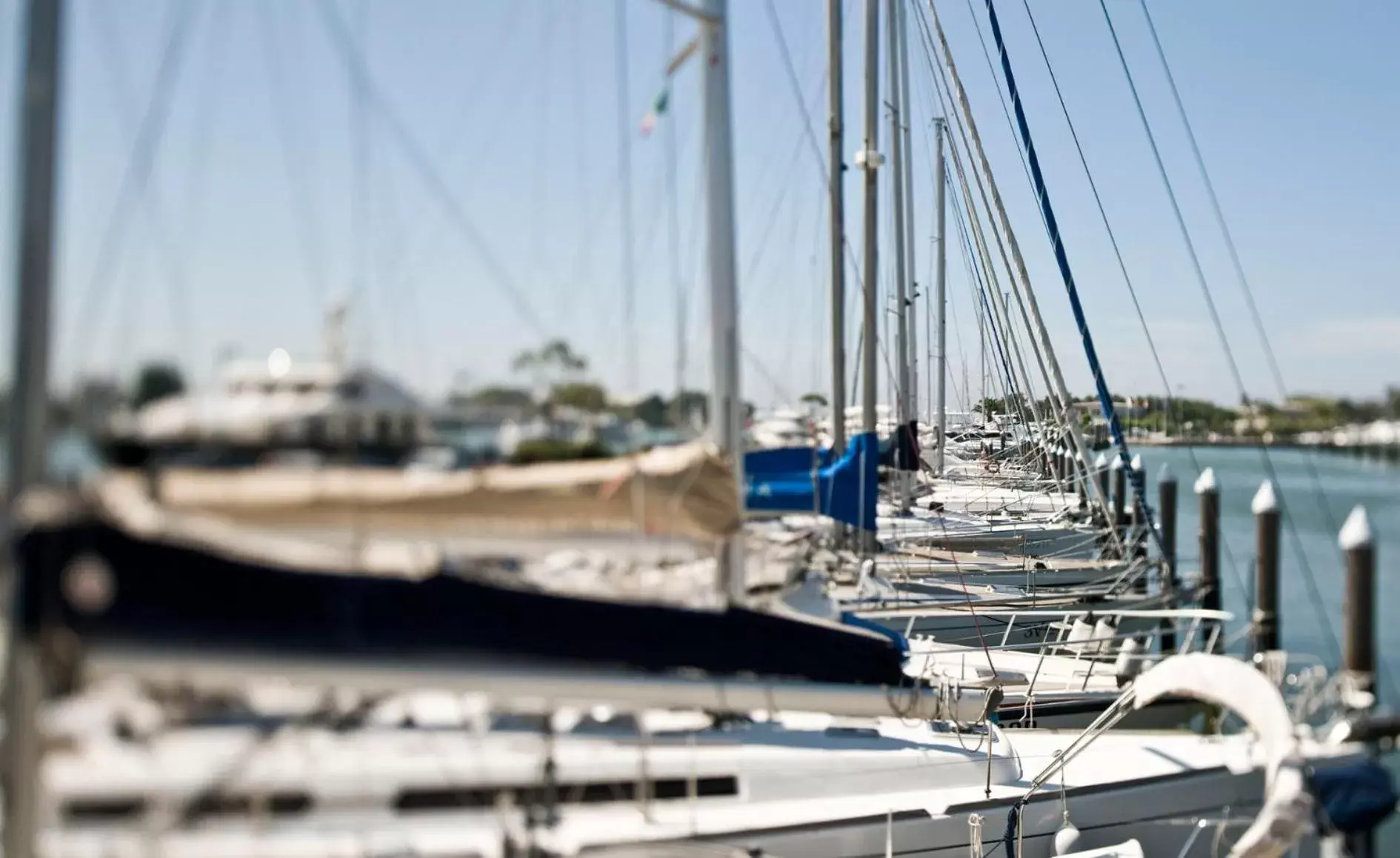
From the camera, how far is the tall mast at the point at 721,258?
14.5 feet

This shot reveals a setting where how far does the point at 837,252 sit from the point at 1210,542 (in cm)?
641

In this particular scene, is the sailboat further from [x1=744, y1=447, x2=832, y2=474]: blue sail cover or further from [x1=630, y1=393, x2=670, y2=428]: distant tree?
[x1=744, y1=447, x2=832, y2=474]: blue sail cover

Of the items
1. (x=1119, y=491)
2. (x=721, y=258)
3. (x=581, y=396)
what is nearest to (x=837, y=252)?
(x=721, y=258)

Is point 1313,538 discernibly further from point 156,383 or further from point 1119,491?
point 156,383

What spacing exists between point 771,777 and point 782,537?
2632 mm

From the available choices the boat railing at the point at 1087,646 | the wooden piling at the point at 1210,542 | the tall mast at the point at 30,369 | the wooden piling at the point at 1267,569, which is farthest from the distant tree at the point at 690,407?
the wooden piling at the point at 1210,542

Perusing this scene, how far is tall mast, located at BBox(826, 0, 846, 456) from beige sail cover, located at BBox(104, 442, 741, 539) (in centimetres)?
586

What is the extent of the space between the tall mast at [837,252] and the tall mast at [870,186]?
9.5 inches

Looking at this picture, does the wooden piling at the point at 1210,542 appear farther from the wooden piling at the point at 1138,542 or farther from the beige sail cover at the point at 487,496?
the beige sail cover at the point at 487,496

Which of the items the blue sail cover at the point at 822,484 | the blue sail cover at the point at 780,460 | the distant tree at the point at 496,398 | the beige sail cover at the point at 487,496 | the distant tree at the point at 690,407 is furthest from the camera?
the blue sail cover at the point at 780,460

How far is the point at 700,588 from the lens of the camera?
4.16 metres

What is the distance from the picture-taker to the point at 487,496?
333cm

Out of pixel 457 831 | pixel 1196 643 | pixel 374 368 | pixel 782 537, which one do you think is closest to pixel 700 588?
pixel 457 831

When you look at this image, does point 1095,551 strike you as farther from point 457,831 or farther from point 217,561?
point 217,561
